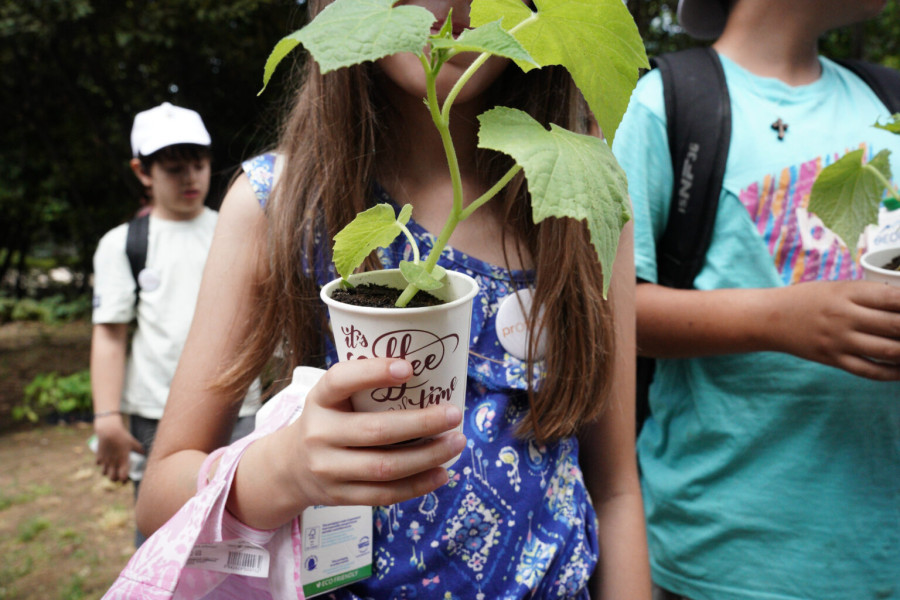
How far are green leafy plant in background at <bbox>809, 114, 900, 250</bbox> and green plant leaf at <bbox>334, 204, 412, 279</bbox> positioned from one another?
0.94m

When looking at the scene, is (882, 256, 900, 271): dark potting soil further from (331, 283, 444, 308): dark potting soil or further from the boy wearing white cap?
the boy wearing white cap

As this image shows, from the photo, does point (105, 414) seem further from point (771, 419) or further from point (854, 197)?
point (854, 197)

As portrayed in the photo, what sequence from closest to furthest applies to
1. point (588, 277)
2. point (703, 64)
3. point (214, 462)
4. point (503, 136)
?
1. point (503, 136)
2. point (214, 462)
3. point (588, 277)
4. point (703, 64)

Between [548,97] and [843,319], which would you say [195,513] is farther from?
[843,319]

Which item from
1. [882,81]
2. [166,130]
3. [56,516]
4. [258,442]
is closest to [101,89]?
[56,516]

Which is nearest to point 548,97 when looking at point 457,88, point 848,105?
point 457,88

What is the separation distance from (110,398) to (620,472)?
2242mm

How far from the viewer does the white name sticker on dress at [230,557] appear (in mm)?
934

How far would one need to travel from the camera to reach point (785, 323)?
1430 mm

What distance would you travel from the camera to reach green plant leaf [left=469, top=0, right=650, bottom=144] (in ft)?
2.28

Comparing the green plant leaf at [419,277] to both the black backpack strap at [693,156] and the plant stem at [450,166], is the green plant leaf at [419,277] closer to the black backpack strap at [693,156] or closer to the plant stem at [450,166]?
the plant stem at [450,166]

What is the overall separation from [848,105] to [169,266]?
2.53 metres

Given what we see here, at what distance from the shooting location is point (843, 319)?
1333 millimetres

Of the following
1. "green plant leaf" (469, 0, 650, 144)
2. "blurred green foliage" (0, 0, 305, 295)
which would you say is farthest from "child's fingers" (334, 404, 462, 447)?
"blurred green foliage" (0, 0, 305, 295)
